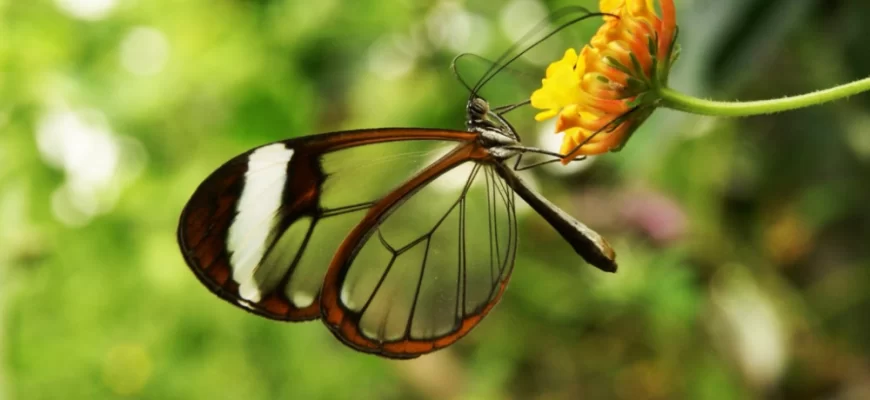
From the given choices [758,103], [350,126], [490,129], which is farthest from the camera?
[350,126]

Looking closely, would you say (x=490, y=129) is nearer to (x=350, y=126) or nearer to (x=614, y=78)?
(x=614, y=78)

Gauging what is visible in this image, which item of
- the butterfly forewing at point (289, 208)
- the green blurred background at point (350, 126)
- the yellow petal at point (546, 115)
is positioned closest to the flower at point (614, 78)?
the yellow petal at point (546, 115)

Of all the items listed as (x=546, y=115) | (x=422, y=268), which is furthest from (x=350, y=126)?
(x=546, y=115)

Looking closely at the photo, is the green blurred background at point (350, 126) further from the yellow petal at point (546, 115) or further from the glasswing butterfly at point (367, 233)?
the yellow petal at point (546, 115)

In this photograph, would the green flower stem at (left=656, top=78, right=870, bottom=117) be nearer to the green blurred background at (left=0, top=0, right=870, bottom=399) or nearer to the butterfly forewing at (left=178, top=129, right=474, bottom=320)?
the butterfly forewing at (left=178, top=129, right=474, bottom=320)

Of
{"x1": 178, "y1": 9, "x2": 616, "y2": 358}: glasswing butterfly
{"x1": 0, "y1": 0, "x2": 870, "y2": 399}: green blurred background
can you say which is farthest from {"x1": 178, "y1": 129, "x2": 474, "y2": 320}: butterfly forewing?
{"x1": 0, "y1": 0, "x2": 870, "y2": 399}: green blurred background

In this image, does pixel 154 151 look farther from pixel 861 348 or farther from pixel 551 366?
pixel 861 348

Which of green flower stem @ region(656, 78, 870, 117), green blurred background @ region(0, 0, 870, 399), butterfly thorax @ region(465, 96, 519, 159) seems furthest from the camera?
green blurred background @ region(0, 0, 870, 399)
